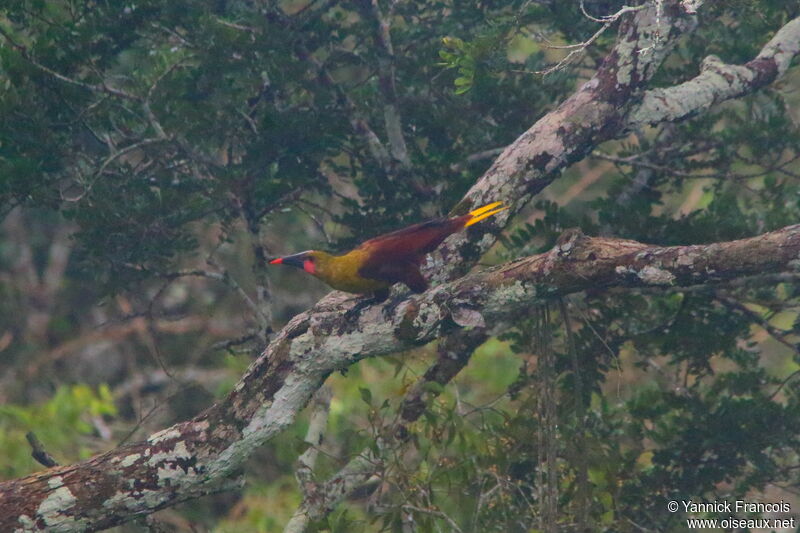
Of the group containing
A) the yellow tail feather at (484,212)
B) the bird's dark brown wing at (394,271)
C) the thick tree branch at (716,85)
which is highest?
the thick tree branch at (716,85)

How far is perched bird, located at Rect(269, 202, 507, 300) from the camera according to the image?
4152 millimetres

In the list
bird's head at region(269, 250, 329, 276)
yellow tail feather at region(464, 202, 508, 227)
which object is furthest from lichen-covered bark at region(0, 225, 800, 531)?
yellow tail feather at region(464, 202, 508, 227)

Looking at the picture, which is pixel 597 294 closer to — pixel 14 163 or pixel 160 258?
pixel 160 258

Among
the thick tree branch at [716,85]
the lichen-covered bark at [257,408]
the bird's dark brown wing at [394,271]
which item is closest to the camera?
the lichen-covered bark at [257,408]

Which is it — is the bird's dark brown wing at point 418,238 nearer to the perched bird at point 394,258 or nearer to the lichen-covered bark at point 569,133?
the perched bird at point 394,258

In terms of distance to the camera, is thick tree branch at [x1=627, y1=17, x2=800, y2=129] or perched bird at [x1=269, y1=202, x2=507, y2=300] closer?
perched bird at [x1=269, y1=202, x2=507, y2=300]

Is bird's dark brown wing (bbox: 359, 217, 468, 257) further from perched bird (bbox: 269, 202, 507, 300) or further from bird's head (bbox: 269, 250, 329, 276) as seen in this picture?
bird's head (bbox: 269, 250, 329, 276)

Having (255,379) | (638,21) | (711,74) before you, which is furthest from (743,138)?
(255,379)

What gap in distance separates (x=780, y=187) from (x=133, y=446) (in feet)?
12.2

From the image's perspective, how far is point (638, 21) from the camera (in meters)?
4.61

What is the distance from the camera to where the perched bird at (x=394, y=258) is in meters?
4.15

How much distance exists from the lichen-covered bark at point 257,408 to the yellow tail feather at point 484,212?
0.43 meters

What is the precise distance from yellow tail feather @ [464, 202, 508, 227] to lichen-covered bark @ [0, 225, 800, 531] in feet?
1.39

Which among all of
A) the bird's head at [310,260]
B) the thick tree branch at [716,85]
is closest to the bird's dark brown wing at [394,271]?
the bird's head at [310,260]
